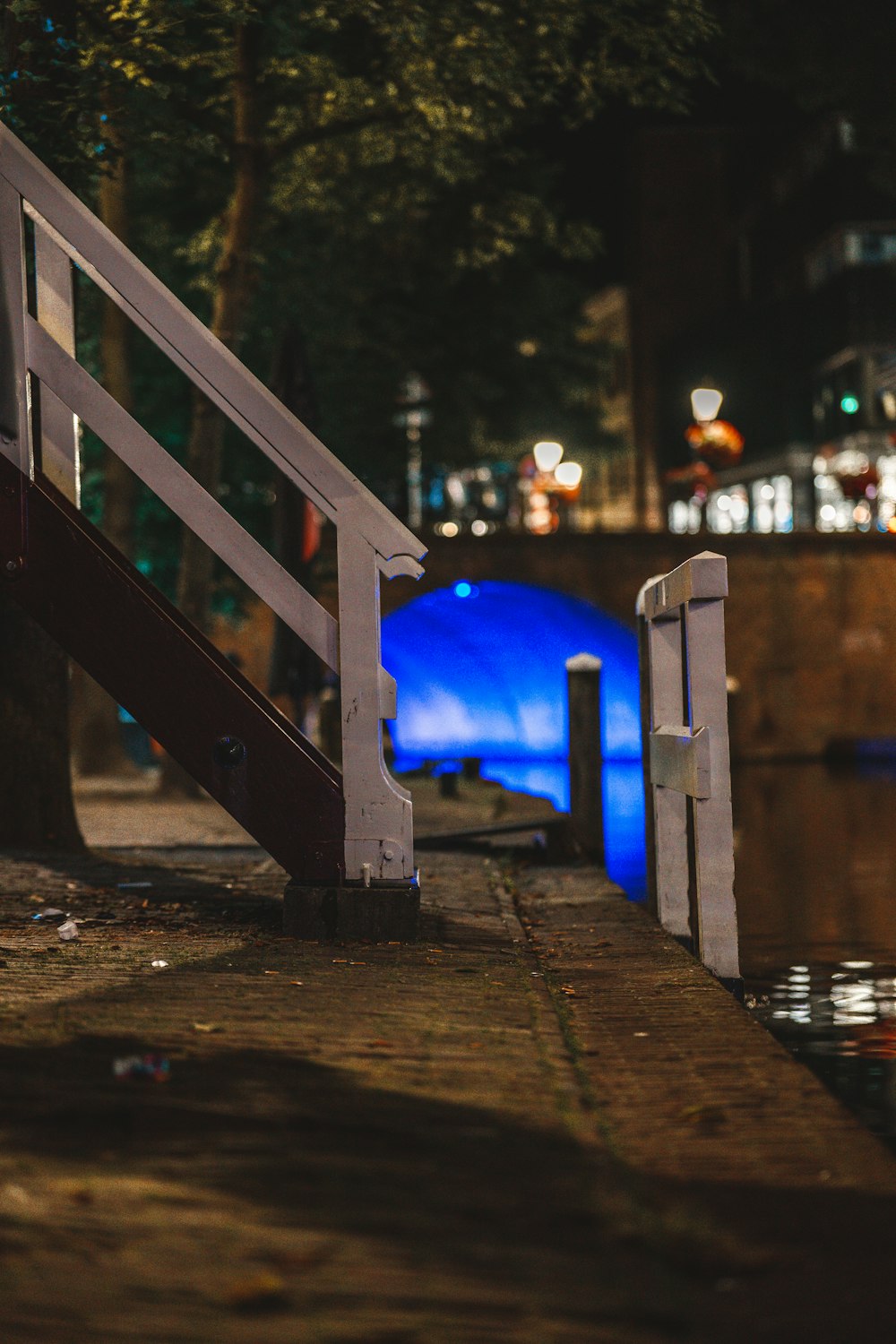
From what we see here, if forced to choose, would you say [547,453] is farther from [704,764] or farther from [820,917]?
[704,764]

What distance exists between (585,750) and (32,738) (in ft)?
12.5

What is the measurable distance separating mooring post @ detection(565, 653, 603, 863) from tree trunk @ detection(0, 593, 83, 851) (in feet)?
11.1

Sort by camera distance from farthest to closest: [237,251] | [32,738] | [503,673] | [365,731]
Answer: [503,673] < [237,251] < [32,738] < [365,731]

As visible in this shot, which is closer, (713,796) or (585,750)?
(713,796)

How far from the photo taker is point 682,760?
690cm

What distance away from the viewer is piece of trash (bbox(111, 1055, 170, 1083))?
4.14 meters

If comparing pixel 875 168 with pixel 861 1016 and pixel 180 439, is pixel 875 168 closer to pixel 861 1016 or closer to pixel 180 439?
pixel 180 439

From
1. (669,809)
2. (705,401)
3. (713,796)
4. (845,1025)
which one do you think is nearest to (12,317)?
(713,796)

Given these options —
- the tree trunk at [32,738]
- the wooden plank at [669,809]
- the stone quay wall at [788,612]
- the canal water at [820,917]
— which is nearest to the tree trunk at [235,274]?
the canal water at [820,917]

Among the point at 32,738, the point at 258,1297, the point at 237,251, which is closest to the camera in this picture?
the point at 258,1297

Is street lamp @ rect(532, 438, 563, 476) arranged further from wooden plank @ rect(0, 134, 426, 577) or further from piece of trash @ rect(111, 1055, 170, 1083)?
piece of trash @ rect(111, 1055, 170, 1083)

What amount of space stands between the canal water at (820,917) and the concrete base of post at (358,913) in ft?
5.10

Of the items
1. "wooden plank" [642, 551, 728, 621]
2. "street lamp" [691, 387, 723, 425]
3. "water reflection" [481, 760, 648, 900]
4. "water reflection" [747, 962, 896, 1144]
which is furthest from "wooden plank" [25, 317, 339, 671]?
"street lamp" [691, 387, 723, 425]

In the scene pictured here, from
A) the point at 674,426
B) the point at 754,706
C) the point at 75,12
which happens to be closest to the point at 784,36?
the point at 754,706
